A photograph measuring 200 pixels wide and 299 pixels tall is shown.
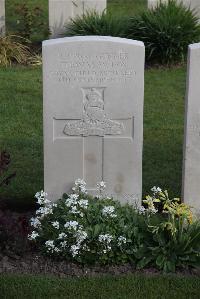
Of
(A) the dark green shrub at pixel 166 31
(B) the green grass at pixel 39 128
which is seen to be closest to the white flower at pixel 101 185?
(B) the green grass at pixel 39 128

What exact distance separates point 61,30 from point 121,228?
785 centimetres

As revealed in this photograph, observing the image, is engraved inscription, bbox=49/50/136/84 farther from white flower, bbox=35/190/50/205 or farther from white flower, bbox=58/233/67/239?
white flower, bbox=58/233/67/239

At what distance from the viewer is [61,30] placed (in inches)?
530

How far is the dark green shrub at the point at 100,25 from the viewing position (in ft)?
41.7

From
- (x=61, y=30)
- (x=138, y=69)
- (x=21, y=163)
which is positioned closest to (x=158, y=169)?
(x=21, y=163)

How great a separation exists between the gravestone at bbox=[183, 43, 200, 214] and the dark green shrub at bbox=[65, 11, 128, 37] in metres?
6.45

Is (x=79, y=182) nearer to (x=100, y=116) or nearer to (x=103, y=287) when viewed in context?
(x=100, y=116)

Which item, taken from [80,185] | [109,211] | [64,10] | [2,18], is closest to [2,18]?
[2,18]

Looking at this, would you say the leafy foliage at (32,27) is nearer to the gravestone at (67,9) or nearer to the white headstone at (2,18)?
the gravestone at (67,9)

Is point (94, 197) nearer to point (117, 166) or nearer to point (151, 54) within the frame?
point (117, 166)

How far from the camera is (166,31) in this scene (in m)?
12.5

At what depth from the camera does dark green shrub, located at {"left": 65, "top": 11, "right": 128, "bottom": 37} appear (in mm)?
12711

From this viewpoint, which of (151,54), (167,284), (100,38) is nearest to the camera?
(167,284)

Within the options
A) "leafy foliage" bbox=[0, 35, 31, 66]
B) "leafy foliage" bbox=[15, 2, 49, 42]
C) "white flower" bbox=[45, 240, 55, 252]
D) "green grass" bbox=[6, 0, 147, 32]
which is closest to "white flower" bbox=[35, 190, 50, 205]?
"white flower" bbox=[45, 240, 55, 252]
